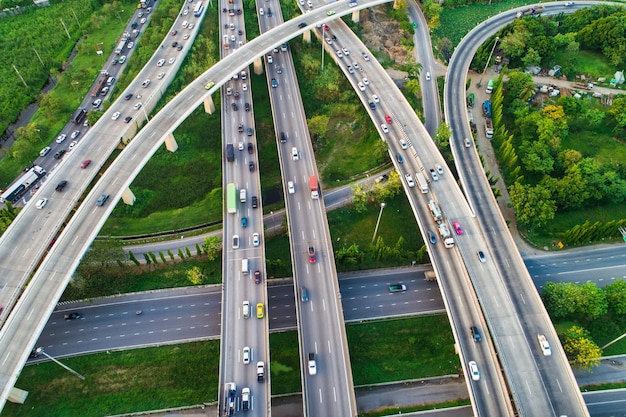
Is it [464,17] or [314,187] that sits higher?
[464,17]

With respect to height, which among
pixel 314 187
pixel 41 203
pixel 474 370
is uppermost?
pixel 314 187

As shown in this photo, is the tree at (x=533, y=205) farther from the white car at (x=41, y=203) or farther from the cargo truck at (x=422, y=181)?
the white car at (x=41, y=203)

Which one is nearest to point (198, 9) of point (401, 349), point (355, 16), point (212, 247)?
point (355, 16)

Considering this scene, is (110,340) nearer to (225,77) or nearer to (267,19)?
(225,77)

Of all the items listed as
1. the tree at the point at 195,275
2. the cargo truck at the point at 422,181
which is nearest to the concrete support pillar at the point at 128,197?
the tree at the point at 195,275

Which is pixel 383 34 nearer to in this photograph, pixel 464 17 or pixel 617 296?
pixel 464 17

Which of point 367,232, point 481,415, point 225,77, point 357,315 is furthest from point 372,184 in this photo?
point 481,415

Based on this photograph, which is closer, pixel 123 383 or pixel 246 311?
pixel 246 311
